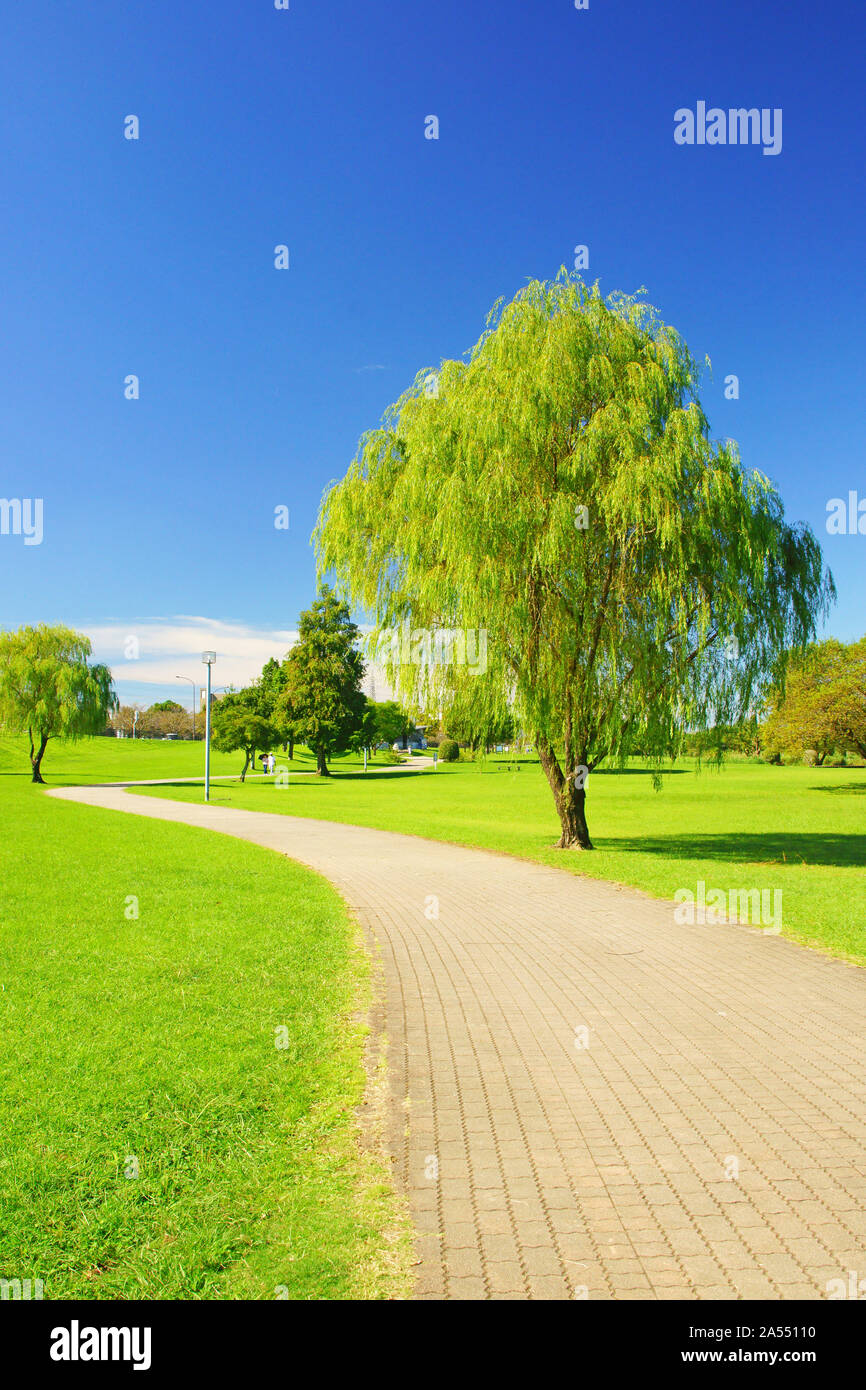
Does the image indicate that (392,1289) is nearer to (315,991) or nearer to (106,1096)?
(106,1096)

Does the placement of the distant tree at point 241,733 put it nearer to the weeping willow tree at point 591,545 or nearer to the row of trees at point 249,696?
the row of trees at point 249,696

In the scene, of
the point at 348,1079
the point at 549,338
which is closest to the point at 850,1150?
the point at 348,1079

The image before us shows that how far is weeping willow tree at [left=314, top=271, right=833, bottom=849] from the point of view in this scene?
1409 centimetres

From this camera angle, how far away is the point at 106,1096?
4551mm

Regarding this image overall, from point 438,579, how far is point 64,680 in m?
39.4

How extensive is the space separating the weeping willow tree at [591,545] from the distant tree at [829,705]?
3698 cm

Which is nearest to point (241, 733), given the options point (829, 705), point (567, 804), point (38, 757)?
point (38, 757)

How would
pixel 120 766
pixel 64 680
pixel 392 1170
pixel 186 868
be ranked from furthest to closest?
pixel 120 766 → pixel 64 680 → pixel 186 868 → pixel 392 1170

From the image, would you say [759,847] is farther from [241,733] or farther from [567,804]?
[241,733]

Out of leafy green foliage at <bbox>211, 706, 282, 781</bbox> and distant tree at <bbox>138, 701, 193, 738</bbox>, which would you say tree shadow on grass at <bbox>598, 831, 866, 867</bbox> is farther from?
distant tree at <bbox>138, 701, 193, 738</bbox>

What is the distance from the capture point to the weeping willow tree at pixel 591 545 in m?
14.1

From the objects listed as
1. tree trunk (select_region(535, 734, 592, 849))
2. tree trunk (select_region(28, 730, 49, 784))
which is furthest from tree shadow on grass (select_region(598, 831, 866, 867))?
tree trunk (select_region(28, 730, 49, 784))

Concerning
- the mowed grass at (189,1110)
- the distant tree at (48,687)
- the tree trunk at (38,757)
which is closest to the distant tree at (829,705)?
the distant tree at (48,687)

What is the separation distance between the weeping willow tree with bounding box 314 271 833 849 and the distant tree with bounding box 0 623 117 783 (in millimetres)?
38689
